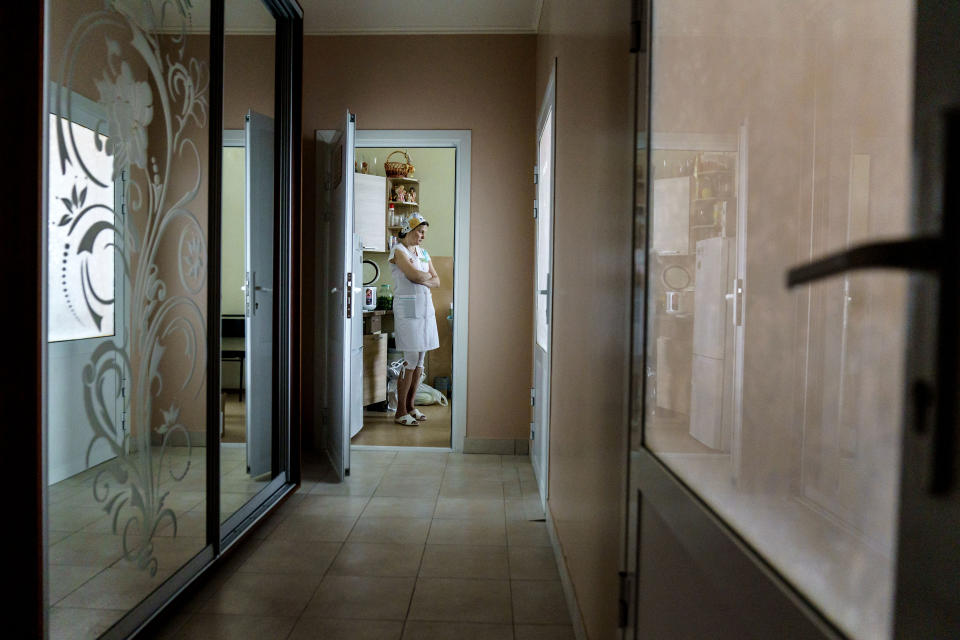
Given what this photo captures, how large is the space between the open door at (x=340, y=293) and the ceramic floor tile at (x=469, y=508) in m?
0.71

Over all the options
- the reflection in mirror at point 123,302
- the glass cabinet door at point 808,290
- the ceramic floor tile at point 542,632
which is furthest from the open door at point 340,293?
the glass cabinet door at point 808,290

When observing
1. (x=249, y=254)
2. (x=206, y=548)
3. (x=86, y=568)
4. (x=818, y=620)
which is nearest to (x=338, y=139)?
(x=249, y=254)

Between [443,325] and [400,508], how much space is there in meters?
3.64

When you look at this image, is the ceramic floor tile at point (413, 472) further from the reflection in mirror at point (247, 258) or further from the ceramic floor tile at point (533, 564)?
the ceramic floor tile at point (533, 564)

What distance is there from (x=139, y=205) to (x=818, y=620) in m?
1.85

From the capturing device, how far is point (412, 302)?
4.91 meters

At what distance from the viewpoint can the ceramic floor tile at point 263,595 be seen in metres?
2.09

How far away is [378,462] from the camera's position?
158 inches

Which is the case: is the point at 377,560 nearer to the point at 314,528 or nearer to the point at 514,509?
the point at 314,528

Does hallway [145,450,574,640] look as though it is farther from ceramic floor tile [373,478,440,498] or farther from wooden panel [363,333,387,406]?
wooden panel [363,333,387,406]

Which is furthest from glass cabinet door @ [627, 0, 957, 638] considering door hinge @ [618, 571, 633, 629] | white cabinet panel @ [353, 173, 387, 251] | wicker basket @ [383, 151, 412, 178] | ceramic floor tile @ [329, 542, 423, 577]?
wicker basket @ [383, 151, 412, 178]

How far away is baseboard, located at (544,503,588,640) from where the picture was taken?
1894 mm

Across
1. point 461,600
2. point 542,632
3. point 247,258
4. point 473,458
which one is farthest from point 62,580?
point 473,458

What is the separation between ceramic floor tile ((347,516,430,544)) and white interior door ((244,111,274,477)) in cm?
57
